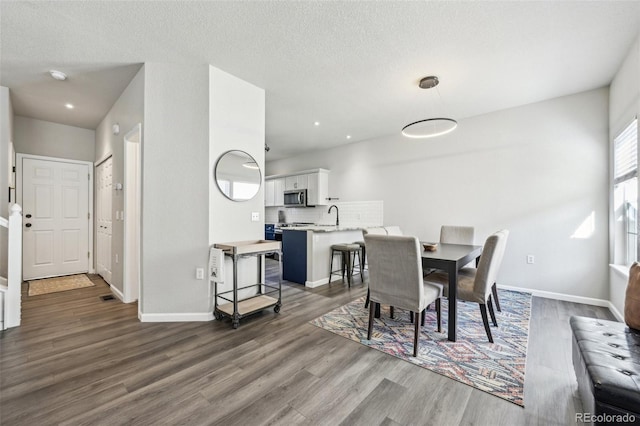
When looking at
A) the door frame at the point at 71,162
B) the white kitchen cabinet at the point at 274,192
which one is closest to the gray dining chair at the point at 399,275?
the white kitchen cabinet at the point at 274,192

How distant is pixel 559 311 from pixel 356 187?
12.4 feet

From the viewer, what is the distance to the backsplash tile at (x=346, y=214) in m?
5.44

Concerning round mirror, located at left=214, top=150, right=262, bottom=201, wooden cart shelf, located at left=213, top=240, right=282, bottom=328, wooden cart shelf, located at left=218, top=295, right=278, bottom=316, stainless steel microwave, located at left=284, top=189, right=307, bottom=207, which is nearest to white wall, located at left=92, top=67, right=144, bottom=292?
round mirror, located at left=214, top=150, right=262, bottom=201

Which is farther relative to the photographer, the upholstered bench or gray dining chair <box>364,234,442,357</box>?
gray dining chair <box>364,234,442,357</box>

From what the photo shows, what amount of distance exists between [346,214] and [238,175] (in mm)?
3328

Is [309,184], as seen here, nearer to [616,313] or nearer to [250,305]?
[250,305]

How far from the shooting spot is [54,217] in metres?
4.52

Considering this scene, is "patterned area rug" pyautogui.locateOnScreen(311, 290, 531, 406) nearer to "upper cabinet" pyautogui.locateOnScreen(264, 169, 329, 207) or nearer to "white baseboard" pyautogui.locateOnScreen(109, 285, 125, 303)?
"white baseboard" pyautogui.locateOnScreen(109, 285, 125, 303)

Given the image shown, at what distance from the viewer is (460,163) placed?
14.2ft

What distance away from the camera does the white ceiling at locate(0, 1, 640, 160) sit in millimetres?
2027

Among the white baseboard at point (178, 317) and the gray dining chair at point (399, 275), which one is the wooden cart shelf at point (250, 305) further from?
the gray dining chair at point (399, 275)

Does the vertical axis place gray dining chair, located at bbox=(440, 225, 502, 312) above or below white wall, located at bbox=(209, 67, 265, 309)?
below

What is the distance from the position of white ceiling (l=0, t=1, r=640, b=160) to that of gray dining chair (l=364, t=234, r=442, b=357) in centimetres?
178

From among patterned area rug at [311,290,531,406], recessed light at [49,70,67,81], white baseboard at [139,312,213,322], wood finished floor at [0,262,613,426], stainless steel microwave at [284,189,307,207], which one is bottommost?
wood finished floor at [0,262,613,426]
